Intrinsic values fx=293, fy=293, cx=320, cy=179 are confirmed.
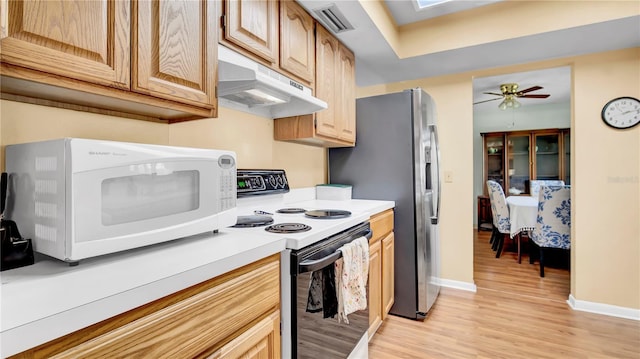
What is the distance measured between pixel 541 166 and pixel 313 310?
5.62 m

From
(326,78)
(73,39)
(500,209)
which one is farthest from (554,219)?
(73,39)

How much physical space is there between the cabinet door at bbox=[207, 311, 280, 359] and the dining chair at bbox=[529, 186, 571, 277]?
3.23 meters

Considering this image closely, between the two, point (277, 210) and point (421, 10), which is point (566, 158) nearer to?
point (421, 10)

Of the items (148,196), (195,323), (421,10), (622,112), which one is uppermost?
(421,10)

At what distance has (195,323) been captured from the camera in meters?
0.74

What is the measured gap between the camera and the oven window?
0.78m

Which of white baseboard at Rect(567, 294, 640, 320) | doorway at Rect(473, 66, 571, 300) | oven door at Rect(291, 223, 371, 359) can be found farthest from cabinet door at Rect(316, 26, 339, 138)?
white baseboard at Rect(567, 294, 640, 320)

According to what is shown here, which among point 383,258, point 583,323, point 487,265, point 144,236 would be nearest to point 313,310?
point 144,236

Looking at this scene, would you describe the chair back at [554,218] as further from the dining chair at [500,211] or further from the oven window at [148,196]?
the oven window at [148,196]

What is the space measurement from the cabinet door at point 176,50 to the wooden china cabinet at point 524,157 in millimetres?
5539

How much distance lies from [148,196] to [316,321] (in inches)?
31.0

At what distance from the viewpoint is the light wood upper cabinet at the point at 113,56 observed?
2.28 ft

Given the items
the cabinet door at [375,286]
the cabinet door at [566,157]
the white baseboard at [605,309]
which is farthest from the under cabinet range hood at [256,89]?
the cabinet door at [566,157]

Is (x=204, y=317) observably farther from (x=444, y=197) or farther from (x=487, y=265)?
(x=487, y=265)
